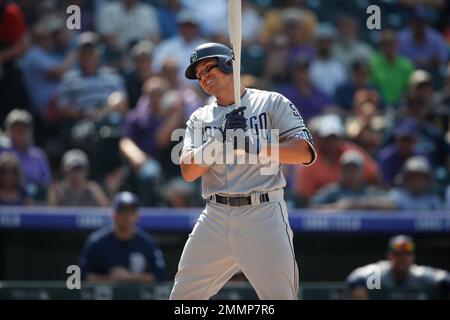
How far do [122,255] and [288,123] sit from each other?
3.21 meters

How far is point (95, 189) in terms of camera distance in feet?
29.3

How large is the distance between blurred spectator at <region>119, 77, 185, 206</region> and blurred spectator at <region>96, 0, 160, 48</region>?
132 cm

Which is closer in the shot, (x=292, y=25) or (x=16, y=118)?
(x=16, y=118)

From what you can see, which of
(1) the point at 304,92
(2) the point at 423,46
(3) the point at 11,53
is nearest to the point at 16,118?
(3) the point at 11,53

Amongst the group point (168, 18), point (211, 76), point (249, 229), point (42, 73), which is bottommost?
point (249, 229)

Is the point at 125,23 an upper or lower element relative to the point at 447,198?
upper

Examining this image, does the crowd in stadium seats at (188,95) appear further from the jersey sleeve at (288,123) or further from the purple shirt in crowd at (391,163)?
the jersey sleeve at (288,123)

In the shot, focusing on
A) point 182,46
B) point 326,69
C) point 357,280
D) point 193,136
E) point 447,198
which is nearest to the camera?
point 193,136

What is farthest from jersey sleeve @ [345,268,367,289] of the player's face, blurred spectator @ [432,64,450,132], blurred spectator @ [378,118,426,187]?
blurred spectator @ [432,64,450,132]

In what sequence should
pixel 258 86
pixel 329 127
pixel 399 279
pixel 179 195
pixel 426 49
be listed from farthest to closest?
pixel 426 49, pixel 258 86, pixel 329 127, pixel 179 195, pixel 399 279

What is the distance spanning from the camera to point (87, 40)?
32.7ft

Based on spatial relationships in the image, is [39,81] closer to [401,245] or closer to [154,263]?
[154,263]
